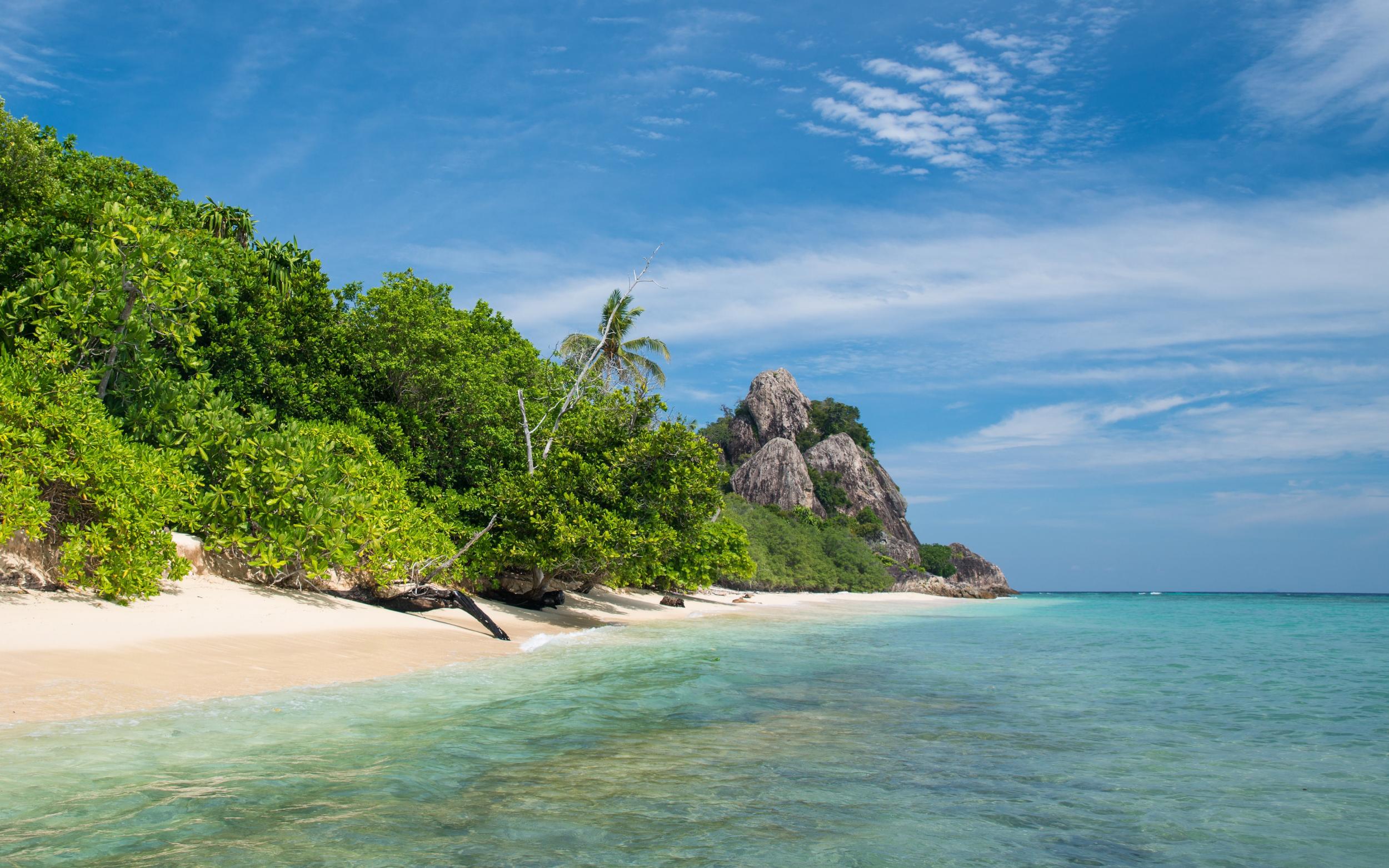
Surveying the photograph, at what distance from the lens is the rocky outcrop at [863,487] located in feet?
289

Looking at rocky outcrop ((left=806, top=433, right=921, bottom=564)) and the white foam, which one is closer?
the white foam

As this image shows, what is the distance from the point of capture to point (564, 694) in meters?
9.86

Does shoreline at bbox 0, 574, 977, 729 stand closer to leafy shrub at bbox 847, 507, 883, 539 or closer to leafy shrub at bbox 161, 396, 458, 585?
leafy shrub at bbox 161, 396, 458, 585

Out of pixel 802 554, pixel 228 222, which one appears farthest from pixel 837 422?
pixel 228 222

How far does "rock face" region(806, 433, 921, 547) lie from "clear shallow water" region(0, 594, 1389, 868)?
77.4 metres

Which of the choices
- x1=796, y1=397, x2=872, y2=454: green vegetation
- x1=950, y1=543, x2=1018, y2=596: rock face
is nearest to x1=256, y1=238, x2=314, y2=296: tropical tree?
x1=796, y1=397, x2=872, y2=454: green vegetation

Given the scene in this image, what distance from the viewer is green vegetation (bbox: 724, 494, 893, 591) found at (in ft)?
167

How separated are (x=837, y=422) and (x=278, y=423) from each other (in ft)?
278

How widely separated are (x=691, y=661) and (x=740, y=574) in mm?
16457

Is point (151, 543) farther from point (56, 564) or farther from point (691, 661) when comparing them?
point (691, 661)

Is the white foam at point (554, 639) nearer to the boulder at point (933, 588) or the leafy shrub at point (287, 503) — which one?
the leafy shrub at point (287, 503)

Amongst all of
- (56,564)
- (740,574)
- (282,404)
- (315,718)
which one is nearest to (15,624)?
(56,564)

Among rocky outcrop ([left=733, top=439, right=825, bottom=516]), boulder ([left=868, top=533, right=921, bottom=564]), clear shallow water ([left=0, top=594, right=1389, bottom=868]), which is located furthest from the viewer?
boulder ([left=868, top=533, right=921, bottom=564])

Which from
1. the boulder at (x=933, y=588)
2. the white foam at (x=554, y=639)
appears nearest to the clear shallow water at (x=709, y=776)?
the white foam at (x=554, y=639)
